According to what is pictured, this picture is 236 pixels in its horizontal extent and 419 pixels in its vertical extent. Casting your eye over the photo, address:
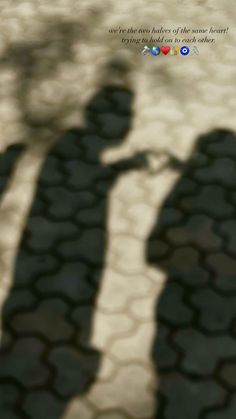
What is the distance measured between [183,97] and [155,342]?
2.38 m

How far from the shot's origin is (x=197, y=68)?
617cm

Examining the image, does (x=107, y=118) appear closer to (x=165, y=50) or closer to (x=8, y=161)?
(x=8, y=161)

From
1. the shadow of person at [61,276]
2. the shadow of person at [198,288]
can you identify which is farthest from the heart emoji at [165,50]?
the shadow of person at [198,288]

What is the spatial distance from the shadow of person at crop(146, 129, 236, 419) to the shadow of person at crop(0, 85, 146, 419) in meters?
0.32

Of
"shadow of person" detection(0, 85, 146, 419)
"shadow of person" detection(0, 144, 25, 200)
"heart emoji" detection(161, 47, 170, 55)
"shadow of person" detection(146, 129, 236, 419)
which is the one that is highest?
"shadow of person" detection(146, 129, 236, 419)

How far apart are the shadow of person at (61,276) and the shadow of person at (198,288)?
32cm

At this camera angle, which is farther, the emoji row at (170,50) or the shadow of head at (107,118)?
the emoji row at (170,50)

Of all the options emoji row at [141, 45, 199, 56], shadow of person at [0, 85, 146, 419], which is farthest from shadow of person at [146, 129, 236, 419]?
emoji row at [141, 45, 199, 56]

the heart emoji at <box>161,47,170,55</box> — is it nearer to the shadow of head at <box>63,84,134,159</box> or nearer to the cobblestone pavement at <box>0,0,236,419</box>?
the cobblestone pavement at <box>0,0,236,419</box>

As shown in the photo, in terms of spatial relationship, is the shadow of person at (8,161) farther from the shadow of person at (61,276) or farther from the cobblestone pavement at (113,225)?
the shadow of person at (61,276)

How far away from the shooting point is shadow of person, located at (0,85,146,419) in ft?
12.0

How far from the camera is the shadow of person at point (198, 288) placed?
362 centimetres

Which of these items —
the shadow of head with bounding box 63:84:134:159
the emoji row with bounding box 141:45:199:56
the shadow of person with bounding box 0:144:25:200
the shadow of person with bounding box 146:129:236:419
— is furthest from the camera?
the emoji row with bounding box 141:45:199:56

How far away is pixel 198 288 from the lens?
418cm
